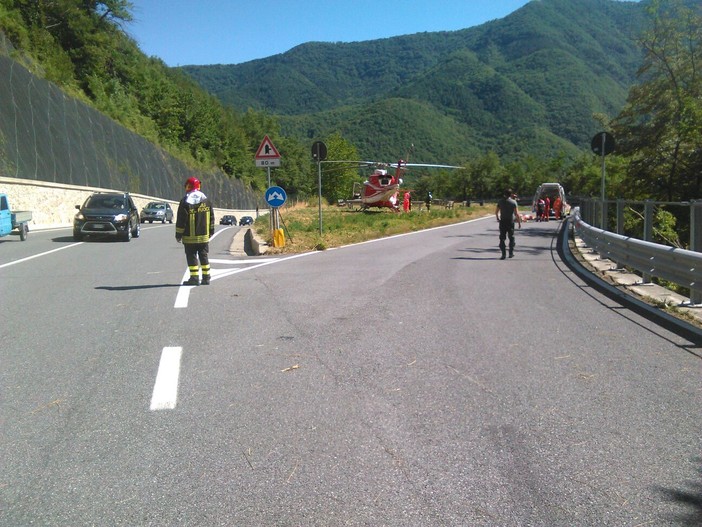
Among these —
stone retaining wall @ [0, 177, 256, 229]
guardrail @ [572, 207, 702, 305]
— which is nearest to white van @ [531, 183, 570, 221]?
stone retaining wall @ [0, 177, 256, 229]

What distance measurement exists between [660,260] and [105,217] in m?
17.5

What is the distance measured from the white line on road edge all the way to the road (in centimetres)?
3

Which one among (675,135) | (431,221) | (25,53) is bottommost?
(431,221)

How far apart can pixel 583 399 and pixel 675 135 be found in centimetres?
2273

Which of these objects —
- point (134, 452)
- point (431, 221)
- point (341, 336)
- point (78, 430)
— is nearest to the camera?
point (134, 452)

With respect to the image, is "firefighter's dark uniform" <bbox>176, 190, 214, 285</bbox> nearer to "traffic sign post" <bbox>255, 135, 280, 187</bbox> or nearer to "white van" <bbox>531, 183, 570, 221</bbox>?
"traffic sign post" <bbox>255, 135, 280, 187</bbox>

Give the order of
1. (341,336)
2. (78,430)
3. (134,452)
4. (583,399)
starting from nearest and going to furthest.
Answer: (134,452) < (78,430) < (583,399) < (341,336)

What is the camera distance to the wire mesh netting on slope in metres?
35.1

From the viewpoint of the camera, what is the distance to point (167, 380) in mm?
5848

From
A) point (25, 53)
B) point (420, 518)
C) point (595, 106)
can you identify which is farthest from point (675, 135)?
A: point (595, 106)

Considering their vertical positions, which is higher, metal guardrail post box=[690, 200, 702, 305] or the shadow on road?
metal guardrail post box=[690, 200, 702, 305]

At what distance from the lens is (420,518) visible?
3.47 meters

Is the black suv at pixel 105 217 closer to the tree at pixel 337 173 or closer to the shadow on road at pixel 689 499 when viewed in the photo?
the shadow on road at pixel 689 499

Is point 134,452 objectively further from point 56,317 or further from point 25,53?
point 25,53
